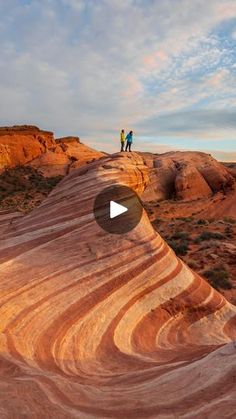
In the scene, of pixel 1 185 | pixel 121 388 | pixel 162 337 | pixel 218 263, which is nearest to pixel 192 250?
pixel 218 263

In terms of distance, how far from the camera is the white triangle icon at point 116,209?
11.1 metres

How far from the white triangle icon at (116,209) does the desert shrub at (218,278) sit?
5935 millimetres

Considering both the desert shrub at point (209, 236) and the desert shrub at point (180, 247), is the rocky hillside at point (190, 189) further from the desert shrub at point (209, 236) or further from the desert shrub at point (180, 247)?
the desert shrub at point (180, 247)

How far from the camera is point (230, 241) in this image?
2252cm

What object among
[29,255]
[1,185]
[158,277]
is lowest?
[1,185]

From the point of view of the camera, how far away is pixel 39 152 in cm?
5738

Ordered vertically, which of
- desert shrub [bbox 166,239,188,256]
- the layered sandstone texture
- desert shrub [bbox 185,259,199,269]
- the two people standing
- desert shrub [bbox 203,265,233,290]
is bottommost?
desert shrub [bbox 166,239,188,256]

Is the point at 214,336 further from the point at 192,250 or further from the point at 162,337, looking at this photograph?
the point at 192,250

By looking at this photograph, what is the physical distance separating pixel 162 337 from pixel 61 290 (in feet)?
7.21

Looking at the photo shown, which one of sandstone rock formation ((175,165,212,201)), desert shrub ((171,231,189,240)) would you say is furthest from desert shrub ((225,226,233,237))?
sandstone rock formation ((175,165,212,201))

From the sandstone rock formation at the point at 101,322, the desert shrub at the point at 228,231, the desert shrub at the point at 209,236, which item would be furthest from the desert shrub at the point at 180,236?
the sandstone rock formation at the point at 101,322
